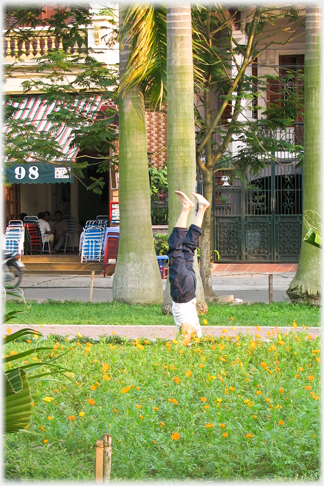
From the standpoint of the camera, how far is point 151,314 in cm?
1017

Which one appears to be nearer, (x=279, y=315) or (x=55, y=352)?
(x=55, y=352)

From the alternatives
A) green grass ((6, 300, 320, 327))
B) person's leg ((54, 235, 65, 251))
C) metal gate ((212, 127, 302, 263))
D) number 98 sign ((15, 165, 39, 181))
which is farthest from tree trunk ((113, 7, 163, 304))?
person's leg ((54, 235, 65, 251))

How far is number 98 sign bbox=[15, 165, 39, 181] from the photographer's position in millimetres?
17766

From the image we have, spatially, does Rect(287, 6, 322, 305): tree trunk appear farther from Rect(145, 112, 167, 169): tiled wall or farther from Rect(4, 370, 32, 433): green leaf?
Rect(145, 112, 167, 169): tiled wall

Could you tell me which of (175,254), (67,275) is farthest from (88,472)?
(67,275)

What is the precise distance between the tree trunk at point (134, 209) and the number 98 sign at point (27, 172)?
7.10 m

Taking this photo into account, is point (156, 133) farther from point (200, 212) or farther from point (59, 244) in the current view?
point (200, 212)

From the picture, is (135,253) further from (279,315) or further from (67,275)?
(67,275)

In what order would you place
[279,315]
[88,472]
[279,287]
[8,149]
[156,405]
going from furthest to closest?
1. [279,287]
2. [8,149]
3. [279,315]
4. [156,405]
5. [88,472]

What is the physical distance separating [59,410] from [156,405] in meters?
0.78

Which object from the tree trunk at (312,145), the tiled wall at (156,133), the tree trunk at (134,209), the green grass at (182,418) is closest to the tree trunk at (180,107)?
the tree trunk at (134,209)

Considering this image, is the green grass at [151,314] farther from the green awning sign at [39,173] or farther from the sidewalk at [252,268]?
A: the sidewalk at [252,268]

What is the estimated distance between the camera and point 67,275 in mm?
18703

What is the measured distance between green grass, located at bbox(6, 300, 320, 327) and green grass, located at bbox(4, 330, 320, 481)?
2.69m
